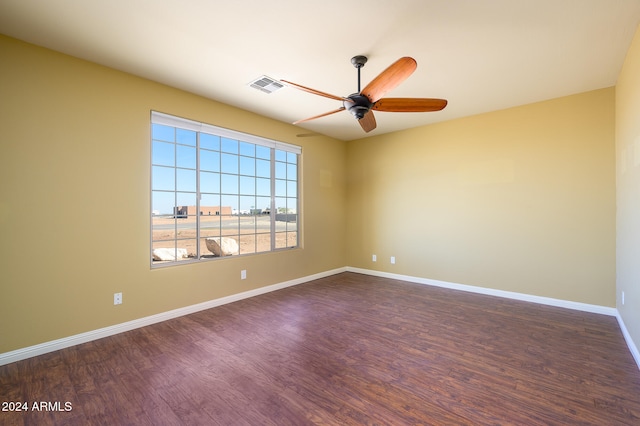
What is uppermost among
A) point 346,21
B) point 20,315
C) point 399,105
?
point 346,21

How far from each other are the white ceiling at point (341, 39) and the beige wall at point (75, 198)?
262mm

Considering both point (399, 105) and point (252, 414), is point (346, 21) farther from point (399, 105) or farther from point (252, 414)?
point (252, 414)

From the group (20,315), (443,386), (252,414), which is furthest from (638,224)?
(20,315)

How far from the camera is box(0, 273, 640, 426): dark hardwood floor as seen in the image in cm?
176

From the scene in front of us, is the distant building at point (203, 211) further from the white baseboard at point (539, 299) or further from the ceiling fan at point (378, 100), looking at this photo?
the white baseboard at point (539, 299)

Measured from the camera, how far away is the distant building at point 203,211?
353 cm

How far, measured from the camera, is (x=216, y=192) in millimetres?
3895

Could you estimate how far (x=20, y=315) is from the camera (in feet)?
7.91

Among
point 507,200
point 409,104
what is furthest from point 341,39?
point 507,200

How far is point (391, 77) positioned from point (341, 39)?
684 millimetres

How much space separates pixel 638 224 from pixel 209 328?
4.02 meters

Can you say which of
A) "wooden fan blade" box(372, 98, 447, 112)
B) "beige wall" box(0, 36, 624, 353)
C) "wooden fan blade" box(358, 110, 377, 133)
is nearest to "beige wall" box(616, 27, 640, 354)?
"beige wall" box(0, 36, 624, 353)

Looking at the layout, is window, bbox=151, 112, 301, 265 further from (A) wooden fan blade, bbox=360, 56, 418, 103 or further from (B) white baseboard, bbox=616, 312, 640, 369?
(B) white baseboard, bbox=616, 312, 640, 369

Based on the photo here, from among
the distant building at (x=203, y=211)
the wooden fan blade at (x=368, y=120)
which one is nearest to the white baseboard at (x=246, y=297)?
the distant building at (x=203, y=211)
